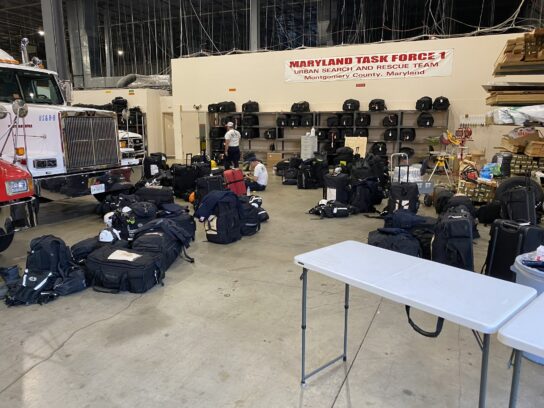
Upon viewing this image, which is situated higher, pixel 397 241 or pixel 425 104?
pixel 425 104

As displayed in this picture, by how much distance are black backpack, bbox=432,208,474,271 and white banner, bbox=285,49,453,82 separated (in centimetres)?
865

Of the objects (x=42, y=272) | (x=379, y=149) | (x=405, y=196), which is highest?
(x=379, y=149)

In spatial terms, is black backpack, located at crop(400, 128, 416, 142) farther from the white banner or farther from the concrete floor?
the concrete floor

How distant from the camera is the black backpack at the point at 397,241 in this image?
4.21 meters

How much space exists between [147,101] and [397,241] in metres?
13.2

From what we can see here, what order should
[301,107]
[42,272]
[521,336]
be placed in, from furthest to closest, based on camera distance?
[301,107] < [42,272] < [521,336]

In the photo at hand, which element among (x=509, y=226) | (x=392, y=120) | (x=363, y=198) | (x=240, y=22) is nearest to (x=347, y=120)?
(x=392, y=120)

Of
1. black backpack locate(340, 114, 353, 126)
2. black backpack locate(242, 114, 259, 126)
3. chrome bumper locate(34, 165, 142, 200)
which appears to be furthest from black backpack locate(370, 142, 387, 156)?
chrome bumper locate(34, 165, 142, 200)

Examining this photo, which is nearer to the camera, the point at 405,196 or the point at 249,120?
the point at 405,196

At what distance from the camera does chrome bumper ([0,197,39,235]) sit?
401 centimetres

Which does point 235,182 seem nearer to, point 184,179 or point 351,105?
point 184,179

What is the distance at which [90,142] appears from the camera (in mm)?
6008

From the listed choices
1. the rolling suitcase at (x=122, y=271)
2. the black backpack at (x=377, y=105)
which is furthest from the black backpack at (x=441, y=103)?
the rolling suitcase at (x=122, y=271)

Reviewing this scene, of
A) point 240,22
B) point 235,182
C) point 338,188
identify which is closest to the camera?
point 338,188
